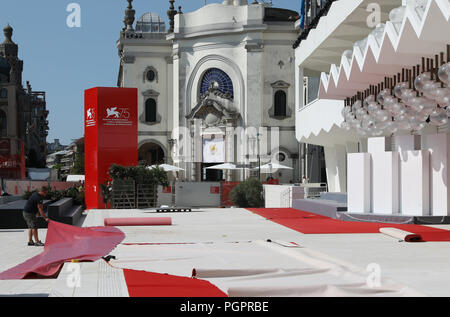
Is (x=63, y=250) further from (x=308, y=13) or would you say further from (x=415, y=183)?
(x=308, y=13)

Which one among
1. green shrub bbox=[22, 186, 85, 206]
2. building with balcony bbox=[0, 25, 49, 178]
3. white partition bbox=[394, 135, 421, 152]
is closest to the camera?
A: white partition bbox=[394, 135, 421, 152]

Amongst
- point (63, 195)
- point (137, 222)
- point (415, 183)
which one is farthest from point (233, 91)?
point (415, 183)

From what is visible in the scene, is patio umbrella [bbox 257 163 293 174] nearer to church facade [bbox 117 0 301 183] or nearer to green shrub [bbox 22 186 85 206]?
church facade [bbox 117 0 301 183]

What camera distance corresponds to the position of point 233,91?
5719 cm

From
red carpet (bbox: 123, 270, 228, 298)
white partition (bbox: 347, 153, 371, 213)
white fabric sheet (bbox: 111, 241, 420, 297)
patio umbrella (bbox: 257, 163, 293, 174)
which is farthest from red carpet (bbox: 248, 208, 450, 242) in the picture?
patio umbrella (bbox: 257, 163, 293, 174)

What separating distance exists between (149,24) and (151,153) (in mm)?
12460

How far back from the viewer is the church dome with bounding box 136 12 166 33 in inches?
2525

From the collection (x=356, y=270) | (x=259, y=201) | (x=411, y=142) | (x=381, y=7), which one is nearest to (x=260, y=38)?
(x=259, y=201)

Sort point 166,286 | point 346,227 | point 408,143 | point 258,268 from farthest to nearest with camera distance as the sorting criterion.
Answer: point 408,143 < point 346,227 < point 258,268 < point 166,286

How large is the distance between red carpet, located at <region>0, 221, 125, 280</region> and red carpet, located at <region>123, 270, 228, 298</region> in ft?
5.10

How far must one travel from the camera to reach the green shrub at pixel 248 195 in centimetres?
4188

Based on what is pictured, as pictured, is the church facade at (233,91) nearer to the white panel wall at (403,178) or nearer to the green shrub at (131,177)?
the green shrub at (131,177)
